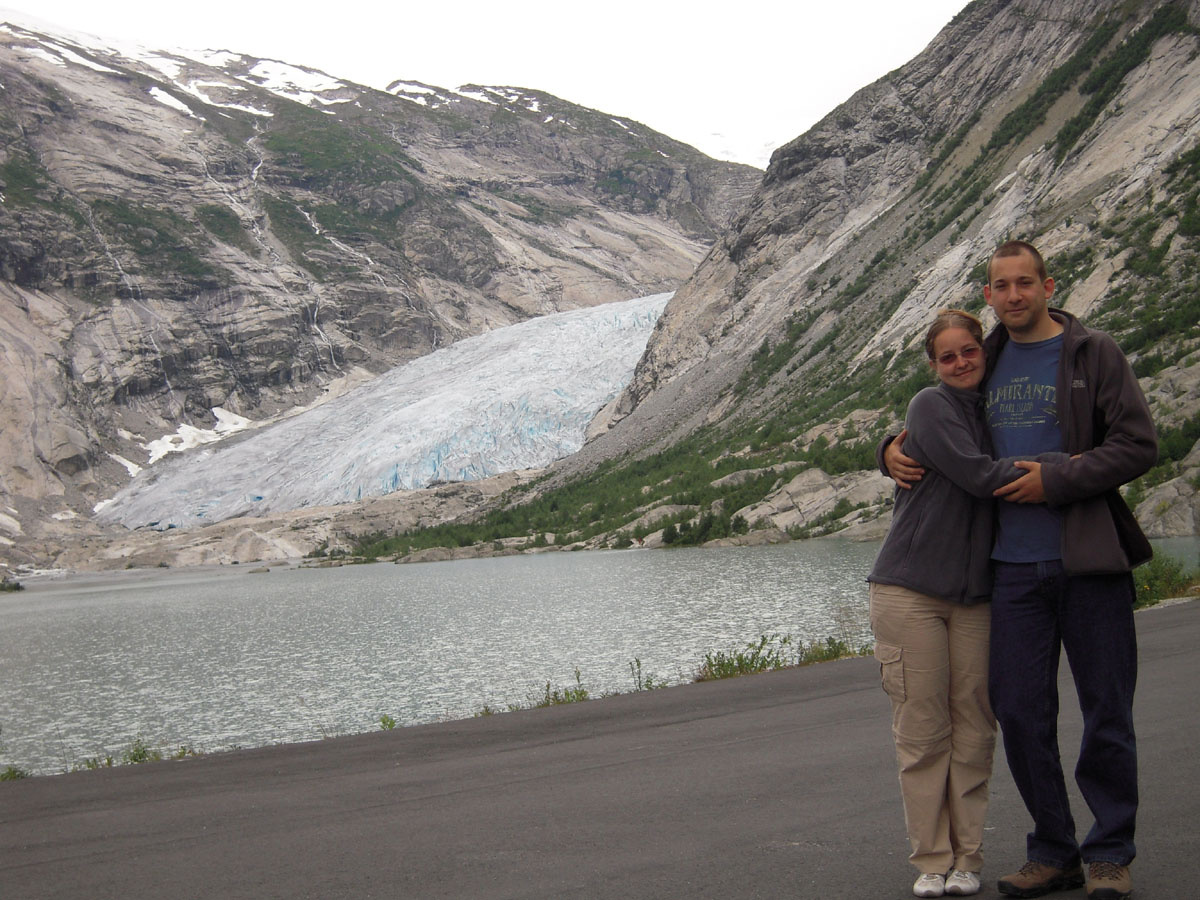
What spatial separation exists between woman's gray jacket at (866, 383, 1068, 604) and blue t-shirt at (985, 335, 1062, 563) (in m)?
0.06

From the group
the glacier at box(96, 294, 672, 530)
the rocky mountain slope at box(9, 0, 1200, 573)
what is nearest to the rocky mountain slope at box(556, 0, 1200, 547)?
the rocky mountain slope at box(9, 0, 1200, 573)

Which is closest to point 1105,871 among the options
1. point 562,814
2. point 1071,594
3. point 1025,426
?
point 1071,594

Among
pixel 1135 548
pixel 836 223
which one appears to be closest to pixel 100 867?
pixel 1135 548

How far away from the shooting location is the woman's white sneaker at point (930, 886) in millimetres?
3867

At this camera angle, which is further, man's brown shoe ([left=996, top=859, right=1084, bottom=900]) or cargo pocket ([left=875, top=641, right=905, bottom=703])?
cargo pocket ([left=875, top=641, right=905, bottom=703])

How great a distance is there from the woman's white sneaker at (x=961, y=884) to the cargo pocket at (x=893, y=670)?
0.66 m

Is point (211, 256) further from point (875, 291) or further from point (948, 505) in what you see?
point (948, 505)

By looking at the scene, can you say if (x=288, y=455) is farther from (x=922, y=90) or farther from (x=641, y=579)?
(x=641, y=579)

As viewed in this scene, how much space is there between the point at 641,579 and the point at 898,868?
24295mm

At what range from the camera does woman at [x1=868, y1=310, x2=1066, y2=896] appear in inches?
157

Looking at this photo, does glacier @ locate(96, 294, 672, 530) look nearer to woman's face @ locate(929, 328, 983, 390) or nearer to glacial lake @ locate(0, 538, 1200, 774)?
glacial lake @ locate(0, 538, 1200, 774)

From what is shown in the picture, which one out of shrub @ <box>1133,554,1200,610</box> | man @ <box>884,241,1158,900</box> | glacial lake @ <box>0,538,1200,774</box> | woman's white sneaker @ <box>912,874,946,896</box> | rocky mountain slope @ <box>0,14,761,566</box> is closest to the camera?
man @ <box>884,241,1158,900</box>

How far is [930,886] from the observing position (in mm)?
3875

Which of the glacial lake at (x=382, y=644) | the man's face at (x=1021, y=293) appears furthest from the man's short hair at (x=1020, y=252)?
the glacial lake at (x=382, y=644)
